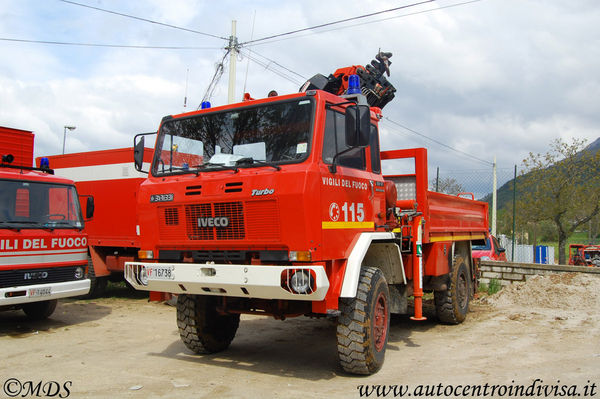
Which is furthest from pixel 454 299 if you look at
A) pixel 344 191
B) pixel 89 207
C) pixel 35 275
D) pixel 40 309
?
pixel 40 309

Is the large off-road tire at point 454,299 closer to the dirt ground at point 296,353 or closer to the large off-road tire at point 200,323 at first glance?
the dirt ground at point 296,353

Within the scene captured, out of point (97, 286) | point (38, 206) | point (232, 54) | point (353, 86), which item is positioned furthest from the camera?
point (232, 54)

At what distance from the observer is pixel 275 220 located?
484cm

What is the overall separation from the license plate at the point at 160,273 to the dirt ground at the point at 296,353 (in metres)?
1.04

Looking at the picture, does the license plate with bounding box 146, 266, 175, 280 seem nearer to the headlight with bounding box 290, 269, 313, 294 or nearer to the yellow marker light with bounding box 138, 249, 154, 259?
the yellow marker light with bounding box 138, 249, 154, 259

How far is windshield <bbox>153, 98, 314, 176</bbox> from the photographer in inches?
202

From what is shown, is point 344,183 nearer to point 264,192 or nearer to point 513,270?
point 264,192

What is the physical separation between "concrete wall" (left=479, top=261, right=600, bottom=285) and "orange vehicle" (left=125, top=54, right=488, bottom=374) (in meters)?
5.45

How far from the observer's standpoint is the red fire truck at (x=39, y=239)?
7477mm

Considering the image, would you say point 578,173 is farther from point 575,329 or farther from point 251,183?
point 251,183

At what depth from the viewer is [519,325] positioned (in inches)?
316

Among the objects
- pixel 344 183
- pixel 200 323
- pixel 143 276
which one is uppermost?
pixel 344 183

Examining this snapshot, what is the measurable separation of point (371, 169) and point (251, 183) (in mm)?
1733

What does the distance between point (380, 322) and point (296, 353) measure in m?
1.40
